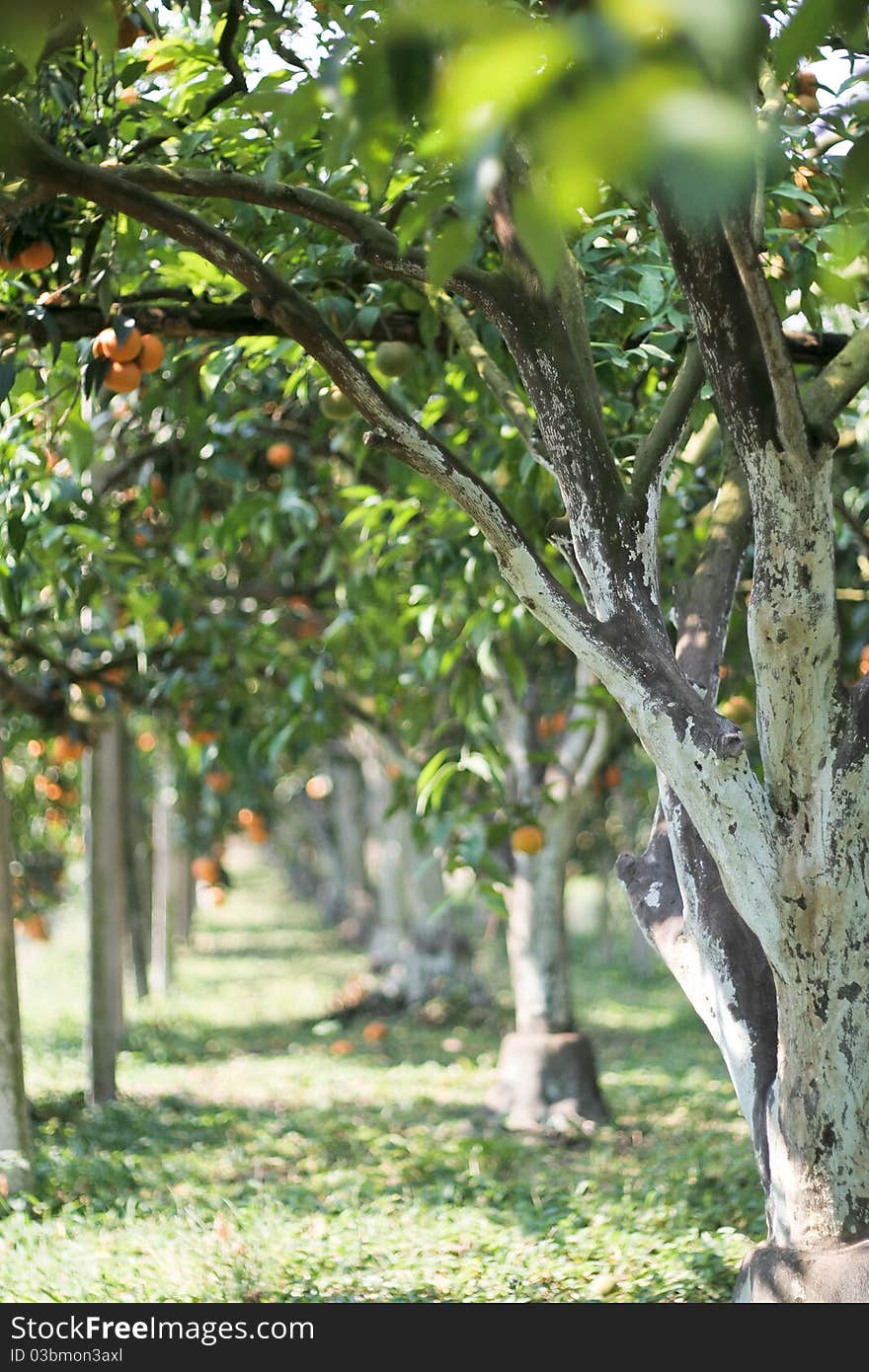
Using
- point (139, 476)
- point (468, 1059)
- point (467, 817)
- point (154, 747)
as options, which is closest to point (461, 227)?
point (467, 817)

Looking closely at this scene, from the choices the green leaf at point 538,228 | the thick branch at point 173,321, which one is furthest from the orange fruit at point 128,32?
the green leaf at point 538,228

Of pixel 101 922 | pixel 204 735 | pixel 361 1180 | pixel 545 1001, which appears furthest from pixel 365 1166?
pixel 204 735

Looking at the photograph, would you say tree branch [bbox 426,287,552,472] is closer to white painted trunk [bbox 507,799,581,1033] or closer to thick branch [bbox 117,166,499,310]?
thick branch [bbox 117,166,499,310]

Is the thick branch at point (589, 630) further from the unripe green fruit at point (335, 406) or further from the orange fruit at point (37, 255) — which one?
the unripe green fruit at point (335, 406)

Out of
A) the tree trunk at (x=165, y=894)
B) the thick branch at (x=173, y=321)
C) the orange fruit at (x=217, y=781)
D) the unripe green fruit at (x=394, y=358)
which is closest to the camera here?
the thick branch at (x=173, y=321)


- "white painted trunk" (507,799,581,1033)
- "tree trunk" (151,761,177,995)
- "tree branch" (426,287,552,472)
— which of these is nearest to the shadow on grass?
"white painted trunk" (507,799,581,1033)

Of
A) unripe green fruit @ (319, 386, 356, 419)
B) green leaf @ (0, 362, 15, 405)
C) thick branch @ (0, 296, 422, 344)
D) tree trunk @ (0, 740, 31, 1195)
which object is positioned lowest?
tree trunk @ (0, 740, 31, 1195)

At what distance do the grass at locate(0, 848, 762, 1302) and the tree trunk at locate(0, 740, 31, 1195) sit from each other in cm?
14

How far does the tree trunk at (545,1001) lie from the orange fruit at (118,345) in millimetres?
3889

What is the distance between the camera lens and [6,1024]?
4.67 meters

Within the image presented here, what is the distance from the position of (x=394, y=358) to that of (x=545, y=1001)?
13.4ft

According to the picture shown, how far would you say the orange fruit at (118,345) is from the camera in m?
3.24

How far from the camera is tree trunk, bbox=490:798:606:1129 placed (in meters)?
6.63

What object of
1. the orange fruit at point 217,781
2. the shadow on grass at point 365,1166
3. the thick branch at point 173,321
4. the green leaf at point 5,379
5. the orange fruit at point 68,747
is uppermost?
the thick branch at point 173,321
